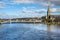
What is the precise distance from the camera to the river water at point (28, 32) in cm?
481

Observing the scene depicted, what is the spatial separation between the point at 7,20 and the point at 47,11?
1.28 metres

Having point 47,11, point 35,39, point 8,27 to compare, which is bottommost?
point 35,39

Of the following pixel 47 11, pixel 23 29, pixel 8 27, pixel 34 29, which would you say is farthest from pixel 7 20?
pixel 47 11

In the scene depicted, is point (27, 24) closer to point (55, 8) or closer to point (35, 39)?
point (35, 39)

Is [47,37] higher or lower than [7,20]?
lower

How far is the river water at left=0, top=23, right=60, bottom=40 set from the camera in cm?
481

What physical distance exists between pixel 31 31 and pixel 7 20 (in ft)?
2.73

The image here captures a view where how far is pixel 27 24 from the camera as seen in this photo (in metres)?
4.96

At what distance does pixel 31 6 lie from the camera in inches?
193

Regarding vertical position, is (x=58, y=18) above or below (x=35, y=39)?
above

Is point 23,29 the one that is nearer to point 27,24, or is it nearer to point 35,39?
point 27,24

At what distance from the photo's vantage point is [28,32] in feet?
16.2

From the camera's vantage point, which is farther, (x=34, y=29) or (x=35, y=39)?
(x=34, y=29)

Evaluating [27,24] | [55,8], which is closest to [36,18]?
[27,24]
